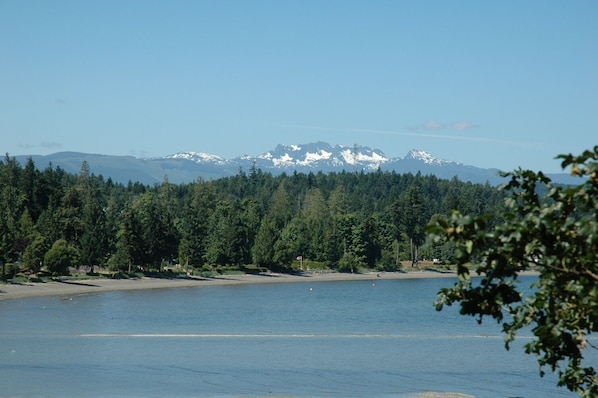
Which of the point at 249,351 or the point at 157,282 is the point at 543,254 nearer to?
the point at 249,351

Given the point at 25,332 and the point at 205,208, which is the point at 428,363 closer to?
the point at 25,332

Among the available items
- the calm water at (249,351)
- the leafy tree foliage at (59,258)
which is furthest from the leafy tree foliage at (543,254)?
the leafy tree foliage at (59,258)

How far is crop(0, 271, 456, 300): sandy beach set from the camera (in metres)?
90.0

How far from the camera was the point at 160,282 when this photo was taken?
11275 centimetres

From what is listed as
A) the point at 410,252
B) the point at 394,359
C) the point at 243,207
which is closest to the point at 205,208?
the point at 243,207

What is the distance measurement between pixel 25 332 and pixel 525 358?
30.5 m

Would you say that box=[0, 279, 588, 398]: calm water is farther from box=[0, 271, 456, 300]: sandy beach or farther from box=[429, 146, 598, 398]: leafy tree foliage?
box=[429, 146, 598, 398]: leafy tree foliage

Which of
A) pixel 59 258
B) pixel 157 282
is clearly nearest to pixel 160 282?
pixel 157 282

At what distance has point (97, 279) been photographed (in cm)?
10494

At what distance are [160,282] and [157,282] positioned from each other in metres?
0.58

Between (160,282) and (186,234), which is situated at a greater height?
(186,234)

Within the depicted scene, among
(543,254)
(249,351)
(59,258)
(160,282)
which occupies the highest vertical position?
(543,254)

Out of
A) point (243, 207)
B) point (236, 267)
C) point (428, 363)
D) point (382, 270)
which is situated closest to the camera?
point (428, 363)

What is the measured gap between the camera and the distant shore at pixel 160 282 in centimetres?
9006
